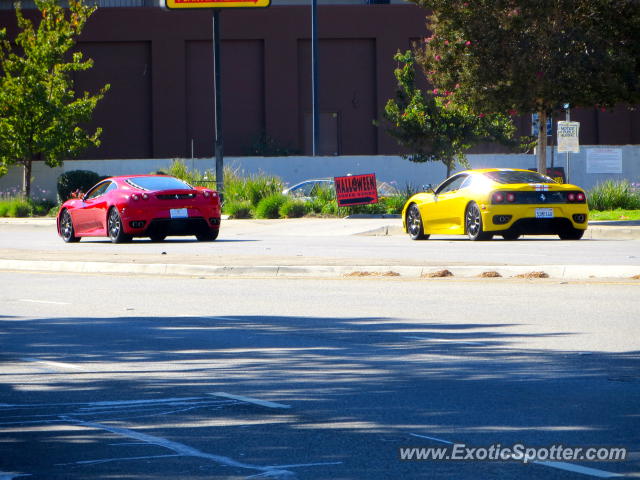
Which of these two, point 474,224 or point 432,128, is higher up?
point 432,128

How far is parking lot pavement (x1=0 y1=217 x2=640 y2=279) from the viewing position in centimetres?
1608

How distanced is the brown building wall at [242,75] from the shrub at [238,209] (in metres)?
18.2

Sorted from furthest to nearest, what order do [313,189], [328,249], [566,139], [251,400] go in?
[313,189]
[566,139]
[328,249]
[251,400]

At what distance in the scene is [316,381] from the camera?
8.48 meters

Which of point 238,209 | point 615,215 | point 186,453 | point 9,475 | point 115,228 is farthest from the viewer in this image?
point 238,209

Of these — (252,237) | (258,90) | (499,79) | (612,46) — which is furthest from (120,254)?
(258,90)

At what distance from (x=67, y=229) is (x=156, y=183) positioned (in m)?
2.60

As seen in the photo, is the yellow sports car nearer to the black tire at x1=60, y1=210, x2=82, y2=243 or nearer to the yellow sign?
the black tire at x1=60, y1=210, x2=82, y2=243

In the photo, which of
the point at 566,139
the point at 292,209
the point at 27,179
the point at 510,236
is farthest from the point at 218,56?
the point at 510,236

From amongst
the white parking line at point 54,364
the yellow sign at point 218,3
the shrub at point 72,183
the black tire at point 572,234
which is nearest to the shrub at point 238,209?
the yellow sign at point 218,3

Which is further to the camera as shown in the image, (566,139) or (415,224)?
(566,139)

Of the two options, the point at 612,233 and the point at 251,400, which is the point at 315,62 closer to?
the point at 612,233

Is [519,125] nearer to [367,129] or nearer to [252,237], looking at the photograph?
[367,129]

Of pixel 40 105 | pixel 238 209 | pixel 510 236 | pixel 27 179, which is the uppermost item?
pixel 40 105
